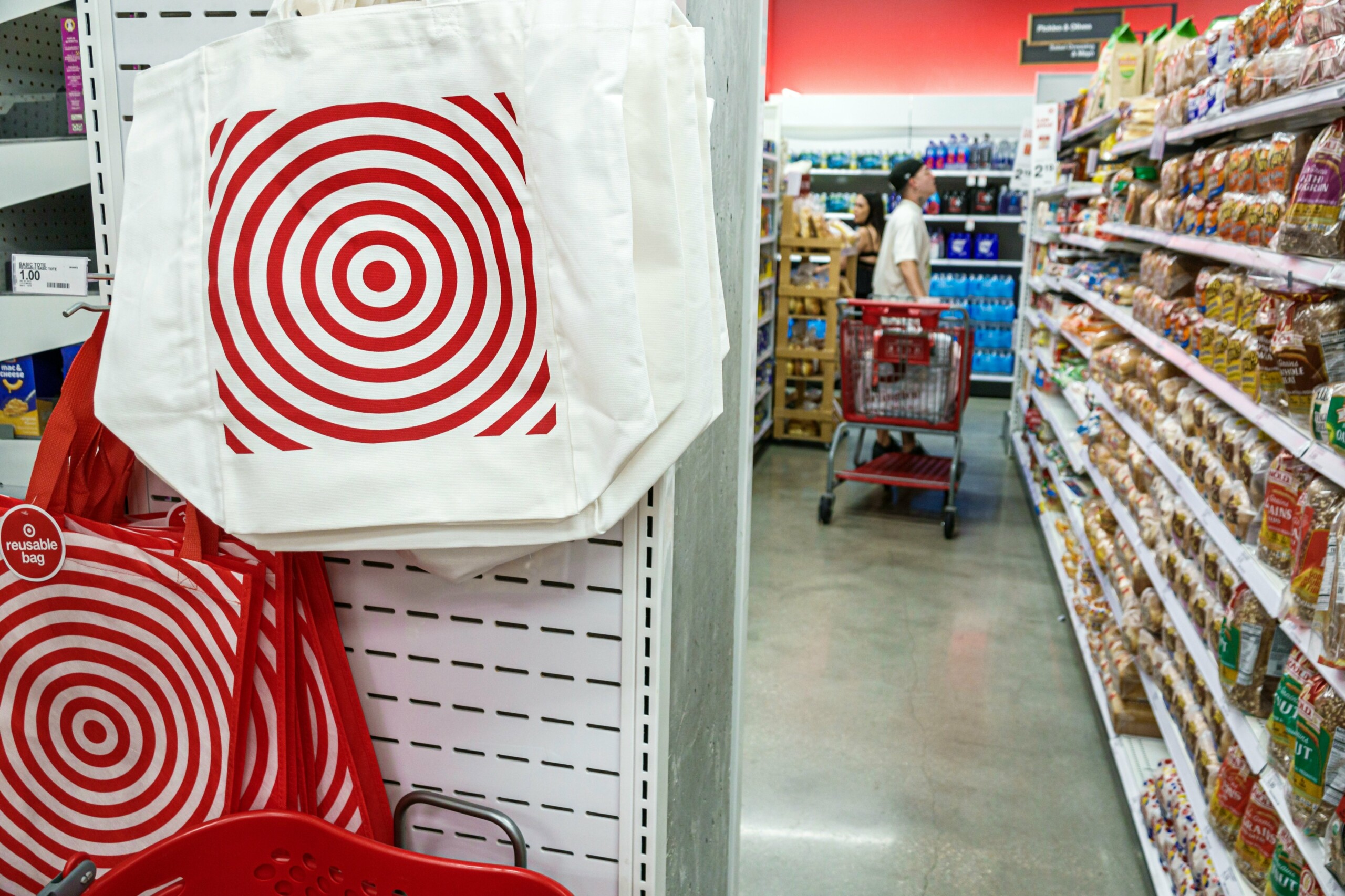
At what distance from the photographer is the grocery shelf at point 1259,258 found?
1.79 metres

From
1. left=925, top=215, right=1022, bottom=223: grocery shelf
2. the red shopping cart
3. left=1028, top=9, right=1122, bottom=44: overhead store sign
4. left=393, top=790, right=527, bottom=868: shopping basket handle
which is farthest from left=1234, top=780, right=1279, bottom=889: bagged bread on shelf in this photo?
left=1028, top=9, right=1122, bottom=44: overhead store sign

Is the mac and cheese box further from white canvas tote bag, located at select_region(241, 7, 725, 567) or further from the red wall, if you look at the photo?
the red wall

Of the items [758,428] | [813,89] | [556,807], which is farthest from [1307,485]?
[813,89]

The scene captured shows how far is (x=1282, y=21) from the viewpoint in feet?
7.27

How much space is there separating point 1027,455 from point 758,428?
1818 mm

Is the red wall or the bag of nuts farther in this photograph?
the red wall

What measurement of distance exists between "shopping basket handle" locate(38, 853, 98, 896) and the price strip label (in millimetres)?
826

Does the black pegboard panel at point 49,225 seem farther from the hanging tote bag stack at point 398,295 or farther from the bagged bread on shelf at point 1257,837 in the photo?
the bagged bread on shelf at point 1257,837

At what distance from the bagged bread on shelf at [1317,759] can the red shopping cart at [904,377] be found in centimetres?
353

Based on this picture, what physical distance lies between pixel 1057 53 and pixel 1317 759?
899 cm

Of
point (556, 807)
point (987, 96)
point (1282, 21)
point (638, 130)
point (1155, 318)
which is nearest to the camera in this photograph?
point (638, 130)

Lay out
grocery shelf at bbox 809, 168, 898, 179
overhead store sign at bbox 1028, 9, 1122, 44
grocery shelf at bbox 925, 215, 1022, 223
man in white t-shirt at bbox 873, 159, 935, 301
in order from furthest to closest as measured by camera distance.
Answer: grocery shelf at bbox 809, 168, 898, 179, grocery shelf at bbox 925, 215, 1022, 223, overhead store sign at bbox 1028, 9, 1122, 44, man in white t-shirt at bbox 873, 159, 935, 301

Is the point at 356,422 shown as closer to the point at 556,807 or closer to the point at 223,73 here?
the point at 223,73

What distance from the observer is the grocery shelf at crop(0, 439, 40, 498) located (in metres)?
1.65
